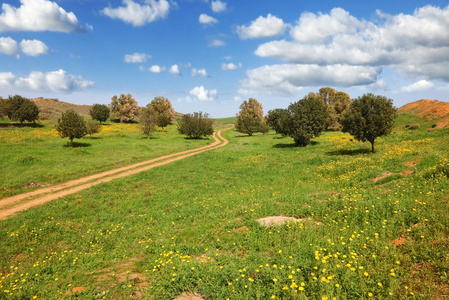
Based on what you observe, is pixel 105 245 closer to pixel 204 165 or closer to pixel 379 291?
pixel 379 291

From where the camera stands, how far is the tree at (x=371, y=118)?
25.1 m

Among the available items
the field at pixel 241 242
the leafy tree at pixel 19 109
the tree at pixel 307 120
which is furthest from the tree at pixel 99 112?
the tree at pixel 307 120

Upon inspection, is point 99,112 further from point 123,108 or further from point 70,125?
point 70,125

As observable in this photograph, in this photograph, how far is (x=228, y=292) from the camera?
19.3 ft

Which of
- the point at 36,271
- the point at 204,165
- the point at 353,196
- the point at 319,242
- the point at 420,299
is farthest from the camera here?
the point at 204,165

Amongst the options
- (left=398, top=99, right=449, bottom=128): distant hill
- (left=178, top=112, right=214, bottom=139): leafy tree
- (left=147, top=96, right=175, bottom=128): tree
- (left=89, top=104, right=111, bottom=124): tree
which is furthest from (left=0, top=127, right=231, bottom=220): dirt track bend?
(left=147, top=96, right=175, bottom=128): tree

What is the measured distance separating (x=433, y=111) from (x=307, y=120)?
38871 mm

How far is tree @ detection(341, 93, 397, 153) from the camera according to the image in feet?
82.3

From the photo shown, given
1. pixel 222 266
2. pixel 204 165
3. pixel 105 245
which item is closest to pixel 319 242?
pixel 222 266

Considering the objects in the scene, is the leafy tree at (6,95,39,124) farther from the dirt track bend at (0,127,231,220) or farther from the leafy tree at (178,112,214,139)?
the dirt track bend at (0,127,231,220)

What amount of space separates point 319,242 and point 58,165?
2914 centimetres

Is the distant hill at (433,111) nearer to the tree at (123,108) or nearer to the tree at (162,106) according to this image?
the tree at (162,106)

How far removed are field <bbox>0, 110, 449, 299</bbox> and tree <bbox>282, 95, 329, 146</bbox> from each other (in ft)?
64.8

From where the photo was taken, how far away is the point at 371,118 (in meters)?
25.2
